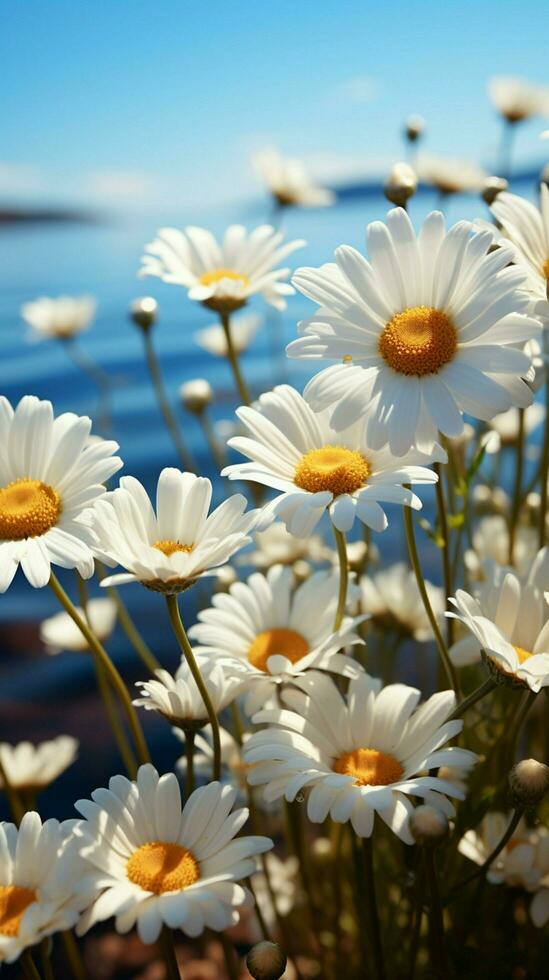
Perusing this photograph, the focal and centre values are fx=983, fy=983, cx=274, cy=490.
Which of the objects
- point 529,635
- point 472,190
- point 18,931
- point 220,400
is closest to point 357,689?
point 529,635

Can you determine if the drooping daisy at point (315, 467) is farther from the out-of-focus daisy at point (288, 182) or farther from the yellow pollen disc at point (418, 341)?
the out-of-focus daisy at point (288, 182)

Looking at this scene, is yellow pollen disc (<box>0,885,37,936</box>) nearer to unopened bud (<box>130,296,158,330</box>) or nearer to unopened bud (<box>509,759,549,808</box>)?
unopened bud (<box>509,759,549,808</box>)

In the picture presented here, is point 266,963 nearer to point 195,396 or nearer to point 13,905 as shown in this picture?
point 13,905

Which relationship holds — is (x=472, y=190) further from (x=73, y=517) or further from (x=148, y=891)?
(x=148, y=891)

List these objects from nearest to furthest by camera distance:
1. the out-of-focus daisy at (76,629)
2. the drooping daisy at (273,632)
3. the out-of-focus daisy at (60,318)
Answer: the drooping daisy at (273,632) < the out-of-focus daisy at (76,629) < the out-of-focus daisy at (60,318)

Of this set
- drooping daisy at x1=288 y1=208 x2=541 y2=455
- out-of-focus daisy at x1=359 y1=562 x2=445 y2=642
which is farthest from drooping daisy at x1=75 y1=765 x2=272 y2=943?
out-of-focus daisy at x1=359 y1=562 x2=445 y2=642

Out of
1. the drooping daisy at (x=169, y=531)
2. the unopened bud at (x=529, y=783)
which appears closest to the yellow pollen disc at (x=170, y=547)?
the drooping daisy at (x=169, y=531)
